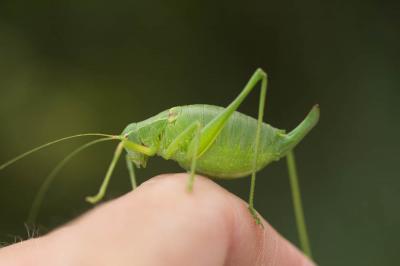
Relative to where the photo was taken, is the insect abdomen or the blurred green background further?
the blurred green background

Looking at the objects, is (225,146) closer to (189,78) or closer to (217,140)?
(217,140)

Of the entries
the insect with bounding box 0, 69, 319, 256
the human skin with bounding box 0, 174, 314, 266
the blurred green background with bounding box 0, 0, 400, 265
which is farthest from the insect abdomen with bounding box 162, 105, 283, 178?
the blurred green background with bounding box 0, 0, 400, 265

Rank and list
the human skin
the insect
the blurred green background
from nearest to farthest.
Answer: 1. the human skin
2. the insect
3. the blurred green background

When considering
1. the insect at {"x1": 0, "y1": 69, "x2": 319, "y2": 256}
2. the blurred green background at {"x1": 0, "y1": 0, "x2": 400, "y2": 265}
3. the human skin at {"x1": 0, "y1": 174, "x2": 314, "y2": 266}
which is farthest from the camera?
the blurred green background at {"x1": 0, "y1": 0, "x2": 400, "y2": 265}

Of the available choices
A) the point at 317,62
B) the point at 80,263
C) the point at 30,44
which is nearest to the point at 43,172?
the point at 30,44

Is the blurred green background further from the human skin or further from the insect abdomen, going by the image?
the human skin

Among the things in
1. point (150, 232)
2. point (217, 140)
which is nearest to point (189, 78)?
point (217, 140)

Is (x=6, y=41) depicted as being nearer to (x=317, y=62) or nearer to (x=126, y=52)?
(x=126, y=52)
